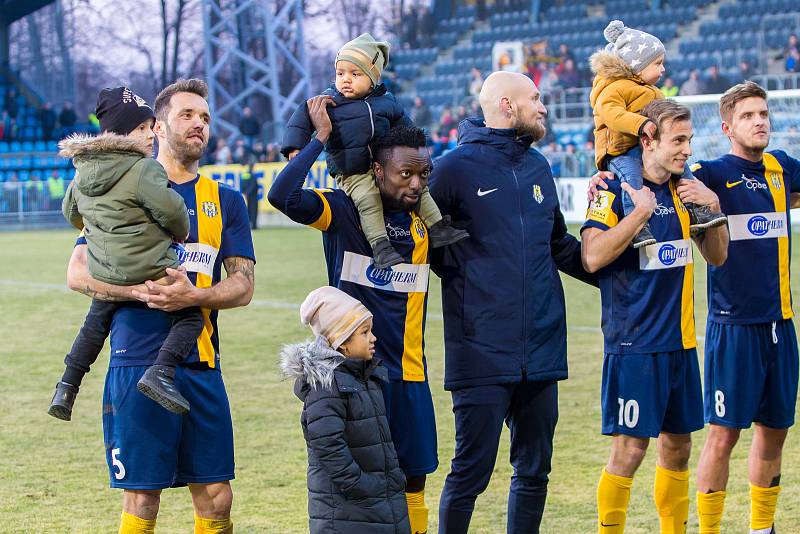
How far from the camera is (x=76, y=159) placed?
4.25 meters

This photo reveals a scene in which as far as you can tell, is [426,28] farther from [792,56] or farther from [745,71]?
[792,56]

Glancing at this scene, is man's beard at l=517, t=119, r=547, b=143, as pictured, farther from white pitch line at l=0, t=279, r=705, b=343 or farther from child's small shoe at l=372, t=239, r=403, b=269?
white pitch line at l=0, t=279, r=705, b=343

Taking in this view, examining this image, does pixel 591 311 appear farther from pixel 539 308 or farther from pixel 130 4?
pixel 130 4

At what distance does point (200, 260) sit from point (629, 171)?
175cm

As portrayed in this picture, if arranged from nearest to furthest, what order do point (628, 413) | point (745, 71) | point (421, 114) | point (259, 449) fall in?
point (628, 413) < point (259, 449) < point (745, 71) < point (421, 114)

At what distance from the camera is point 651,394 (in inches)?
187

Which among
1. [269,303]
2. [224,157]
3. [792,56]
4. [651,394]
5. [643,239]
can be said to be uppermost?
[792,56]

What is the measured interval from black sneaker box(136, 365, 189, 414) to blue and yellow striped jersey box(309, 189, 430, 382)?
30.6 inches

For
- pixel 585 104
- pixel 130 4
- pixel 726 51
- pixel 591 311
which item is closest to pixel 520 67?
pixel 585 104

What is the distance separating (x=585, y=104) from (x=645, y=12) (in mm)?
6768

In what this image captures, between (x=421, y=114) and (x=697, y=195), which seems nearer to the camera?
(x=697, y=195)

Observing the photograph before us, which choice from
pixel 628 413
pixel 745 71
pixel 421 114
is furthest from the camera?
pixel 421 114

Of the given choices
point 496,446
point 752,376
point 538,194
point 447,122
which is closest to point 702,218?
point 538,194

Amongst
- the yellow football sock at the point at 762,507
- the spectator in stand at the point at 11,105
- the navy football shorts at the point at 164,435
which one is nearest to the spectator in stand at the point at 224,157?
the spectator in stand at the point at 11,105
